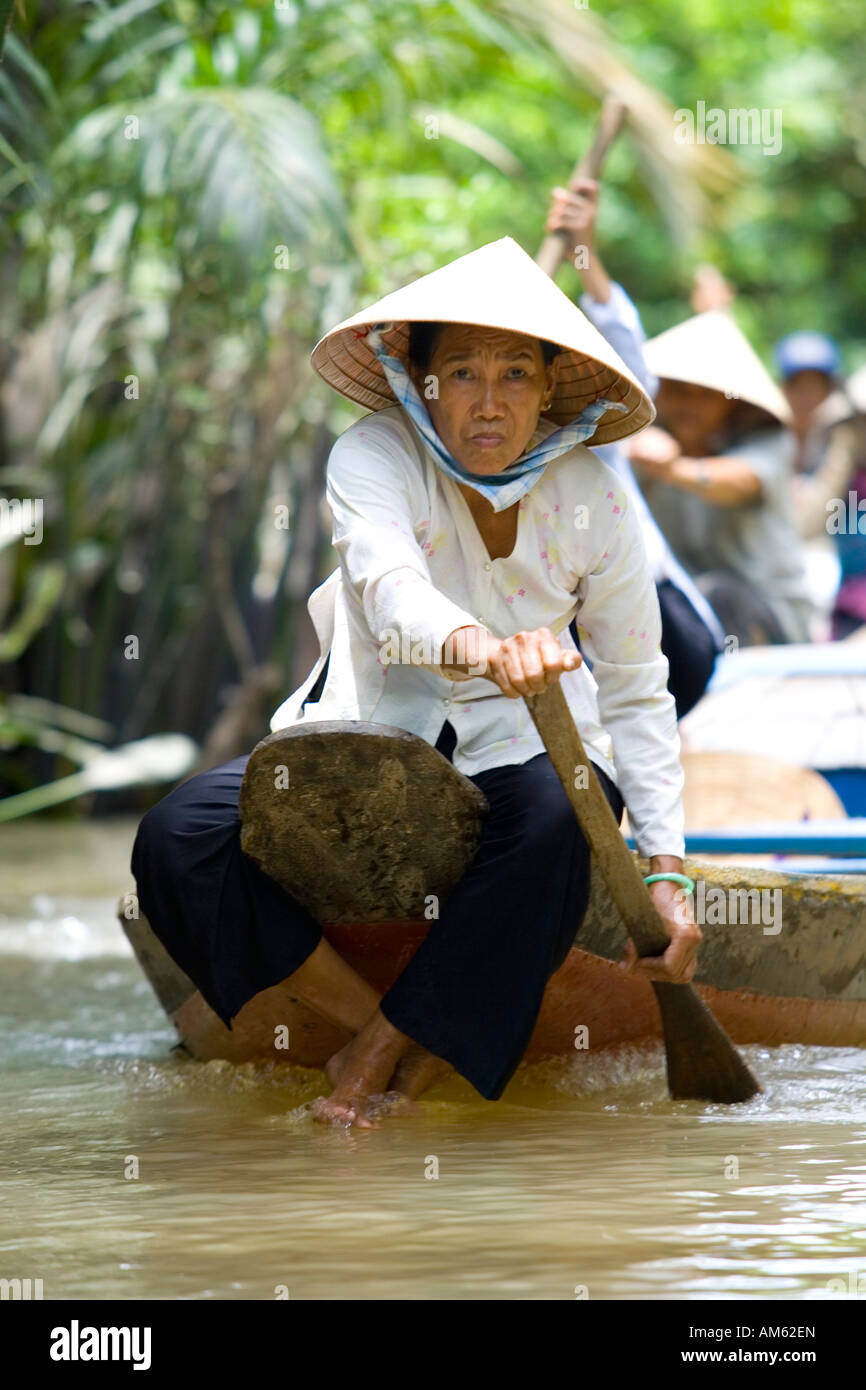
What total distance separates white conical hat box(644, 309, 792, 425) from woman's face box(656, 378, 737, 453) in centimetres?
13

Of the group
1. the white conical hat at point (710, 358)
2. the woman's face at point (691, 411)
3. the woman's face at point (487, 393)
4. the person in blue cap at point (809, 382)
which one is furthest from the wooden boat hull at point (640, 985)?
the person in blue cap at point (809, 382)

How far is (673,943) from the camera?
2.72 meters

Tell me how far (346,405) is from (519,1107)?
4.92 m

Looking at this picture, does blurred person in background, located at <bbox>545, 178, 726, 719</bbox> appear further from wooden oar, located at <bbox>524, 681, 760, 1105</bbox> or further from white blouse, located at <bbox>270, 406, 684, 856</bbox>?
wooden oar, located at <bbox>524, 681, 760, 1105</bbox>

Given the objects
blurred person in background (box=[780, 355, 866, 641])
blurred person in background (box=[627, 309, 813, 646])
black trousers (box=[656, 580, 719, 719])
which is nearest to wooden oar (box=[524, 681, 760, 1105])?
black trousers (box=[656, 580, 719, 719])

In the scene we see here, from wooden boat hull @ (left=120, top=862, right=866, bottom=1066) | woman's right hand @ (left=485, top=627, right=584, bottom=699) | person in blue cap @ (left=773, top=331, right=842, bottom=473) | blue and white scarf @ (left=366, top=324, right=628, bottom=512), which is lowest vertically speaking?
wooden boat hull @ (left=120, top=862, right=866, bottom=1066)

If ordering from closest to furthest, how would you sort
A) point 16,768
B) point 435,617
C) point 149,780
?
1. point 435,617
2. point 149,780
3. point 16,768

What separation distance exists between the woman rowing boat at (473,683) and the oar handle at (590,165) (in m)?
0.96

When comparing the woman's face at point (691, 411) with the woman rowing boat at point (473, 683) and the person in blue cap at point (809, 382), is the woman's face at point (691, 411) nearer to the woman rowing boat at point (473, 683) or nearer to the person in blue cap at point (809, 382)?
the woman rowing boat at point (473, 683)

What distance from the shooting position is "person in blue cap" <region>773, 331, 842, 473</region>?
7.99 metres

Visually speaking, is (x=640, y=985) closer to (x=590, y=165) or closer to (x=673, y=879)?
(x=673, y=879)

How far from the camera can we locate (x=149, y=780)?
6.41 metres
